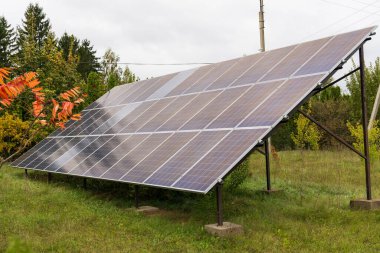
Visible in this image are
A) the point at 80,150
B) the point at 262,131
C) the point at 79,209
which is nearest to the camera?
the point at 262,131

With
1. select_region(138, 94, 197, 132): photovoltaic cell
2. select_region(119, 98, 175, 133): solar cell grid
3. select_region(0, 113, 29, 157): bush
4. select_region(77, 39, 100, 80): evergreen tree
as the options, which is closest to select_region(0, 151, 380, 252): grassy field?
select_region(119, 98, 175, 133): solar cell grid

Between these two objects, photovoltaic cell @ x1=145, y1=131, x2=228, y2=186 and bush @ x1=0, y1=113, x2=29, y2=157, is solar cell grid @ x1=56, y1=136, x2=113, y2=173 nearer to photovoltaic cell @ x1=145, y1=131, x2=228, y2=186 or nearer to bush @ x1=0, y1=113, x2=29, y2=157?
photovoltaic cell @ x1=145, y1=131, x2=228, y2=186

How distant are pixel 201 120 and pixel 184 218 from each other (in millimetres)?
2708

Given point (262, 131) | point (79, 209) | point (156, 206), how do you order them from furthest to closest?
point (156, 206) < point (79, 209) < point (262, 131)

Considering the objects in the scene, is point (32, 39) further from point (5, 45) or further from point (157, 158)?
point (157, 158)

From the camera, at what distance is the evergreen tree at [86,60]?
60.3 metres

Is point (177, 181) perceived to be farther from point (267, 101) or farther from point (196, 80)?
point (196, 80)

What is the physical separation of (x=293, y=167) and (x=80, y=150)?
11.1m

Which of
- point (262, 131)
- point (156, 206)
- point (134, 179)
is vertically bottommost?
point (156, 206)

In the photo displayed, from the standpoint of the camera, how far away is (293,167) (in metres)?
23.0

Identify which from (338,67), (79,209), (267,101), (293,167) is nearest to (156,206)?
(79,209)

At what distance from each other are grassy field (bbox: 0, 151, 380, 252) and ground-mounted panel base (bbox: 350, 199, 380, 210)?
0.84 ft

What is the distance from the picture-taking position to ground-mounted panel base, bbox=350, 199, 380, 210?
1252 cm

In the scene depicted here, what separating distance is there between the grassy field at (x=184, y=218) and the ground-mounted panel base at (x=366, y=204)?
256mm
